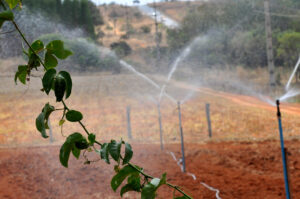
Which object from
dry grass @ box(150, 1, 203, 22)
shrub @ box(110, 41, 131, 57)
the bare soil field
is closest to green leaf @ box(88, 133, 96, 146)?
the bare soil field

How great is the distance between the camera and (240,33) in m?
17.6

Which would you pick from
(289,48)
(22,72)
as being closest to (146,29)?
(289,48)

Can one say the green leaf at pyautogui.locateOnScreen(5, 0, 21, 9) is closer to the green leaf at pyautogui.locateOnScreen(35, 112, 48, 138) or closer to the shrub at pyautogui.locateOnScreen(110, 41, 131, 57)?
the green leaf at pyautogui.locateOnScreen(35, 112, 48, 138)

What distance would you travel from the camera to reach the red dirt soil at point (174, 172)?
13.1 feet

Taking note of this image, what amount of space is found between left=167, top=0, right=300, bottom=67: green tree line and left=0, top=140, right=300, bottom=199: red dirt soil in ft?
34.0

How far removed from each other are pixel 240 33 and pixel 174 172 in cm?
1403

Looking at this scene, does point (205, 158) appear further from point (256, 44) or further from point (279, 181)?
point (256, 44)

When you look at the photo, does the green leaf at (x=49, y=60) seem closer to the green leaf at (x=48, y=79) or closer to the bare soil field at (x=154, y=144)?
the green leaf at (x=48, y=79)

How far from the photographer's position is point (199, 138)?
8.48 m

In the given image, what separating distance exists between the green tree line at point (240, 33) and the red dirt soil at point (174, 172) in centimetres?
1036

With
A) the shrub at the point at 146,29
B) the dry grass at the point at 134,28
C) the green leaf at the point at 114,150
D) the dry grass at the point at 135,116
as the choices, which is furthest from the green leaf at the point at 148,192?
the shrub at the point at 146,29

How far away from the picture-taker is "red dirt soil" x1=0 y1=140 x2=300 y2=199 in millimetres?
3996

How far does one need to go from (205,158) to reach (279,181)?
1785mm

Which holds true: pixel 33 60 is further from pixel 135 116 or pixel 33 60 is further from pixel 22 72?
pixel 135 116
